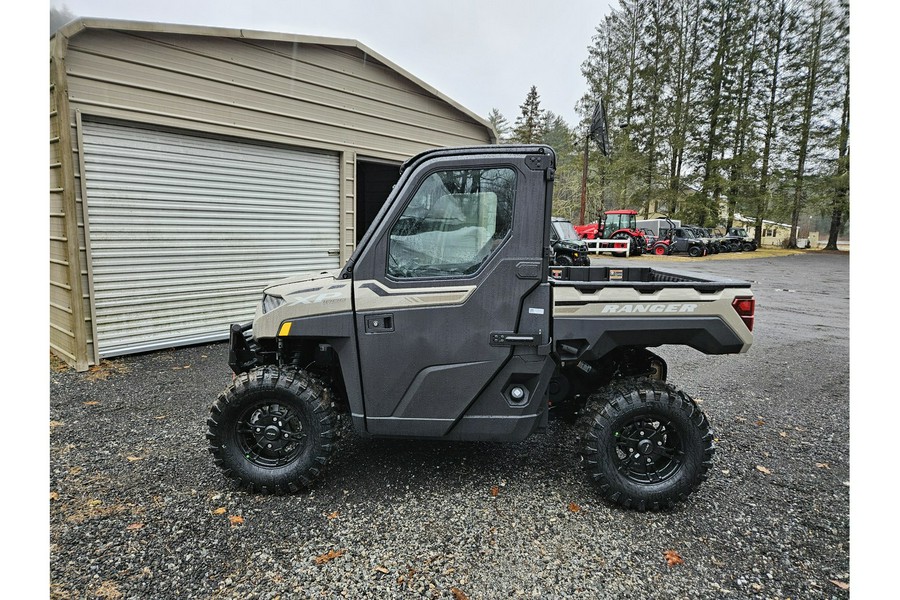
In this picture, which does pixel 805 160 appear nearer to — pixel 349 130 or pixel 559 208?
Answer: pixel 559 208

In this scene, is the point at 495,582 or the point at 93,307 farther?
the point at 93,307

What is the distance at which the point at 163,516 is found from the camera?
110 inches

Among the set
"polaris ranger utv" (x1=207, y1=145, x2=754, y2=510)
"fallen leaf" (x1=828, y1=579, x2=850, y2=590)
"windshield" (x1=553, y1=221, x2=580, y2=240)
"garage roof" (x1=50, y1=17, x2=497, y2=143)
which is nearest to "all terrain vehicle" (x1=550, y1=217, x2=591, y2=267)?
"windshield" (x1=553, y1=221, x2=580, y2=240)

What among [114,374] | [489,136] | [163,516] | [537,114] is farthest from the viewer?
[537,114]

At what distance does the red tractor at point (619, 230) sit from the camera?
1021 inches

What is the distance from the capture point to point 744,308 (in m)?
2.96

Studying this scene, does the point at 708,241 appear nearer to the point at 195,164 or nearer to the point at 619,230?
the point at 619,230

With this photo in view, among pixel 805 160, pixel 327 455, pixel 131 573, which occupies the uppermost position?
pixel 805 160

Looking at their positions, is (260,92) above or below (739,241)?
above

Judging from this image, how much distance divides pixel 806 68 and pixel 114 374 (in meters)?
39.3

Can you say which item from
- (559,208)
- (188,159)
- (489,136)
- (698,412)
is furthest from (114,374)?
(559,208)

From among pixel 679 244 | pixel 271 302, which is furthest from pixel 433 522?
pixel 679 244

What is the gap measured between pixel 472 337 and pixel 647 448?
1.32m

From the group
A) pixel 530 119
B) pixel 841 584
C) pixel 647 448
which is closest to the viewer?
pixel 841 584
